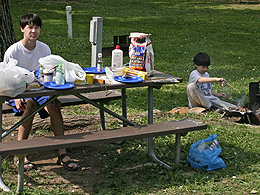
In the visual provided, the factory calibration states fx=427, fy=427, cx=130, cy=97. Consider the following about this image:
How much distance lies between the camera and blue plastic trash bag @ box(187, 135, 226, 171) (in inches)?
162

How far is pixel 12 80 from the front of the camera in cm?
343

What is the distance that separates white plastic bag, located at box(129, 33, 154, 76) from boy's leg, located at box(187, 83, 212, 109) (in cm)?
197

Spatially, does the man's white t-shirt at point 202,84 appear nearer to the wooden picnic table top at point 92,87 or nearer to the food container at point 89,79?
the wooden picnic table top at point 92,87

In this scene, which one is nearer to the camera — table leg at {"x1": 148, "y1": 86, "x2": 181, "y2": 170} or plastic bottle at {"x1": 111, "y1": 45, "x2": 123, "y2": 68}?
table leg at {"x1": 148, "y1": 86, "x2": 181, "y2": 170}

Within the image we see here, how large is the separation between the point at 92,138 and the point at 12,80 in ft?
2.67

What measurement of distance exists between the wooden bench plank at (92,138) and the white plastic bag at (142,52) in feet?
1.98

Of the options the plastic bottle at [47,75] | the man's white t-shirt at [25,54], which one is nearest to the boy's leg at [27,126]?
the plastic bottle at [47,75]

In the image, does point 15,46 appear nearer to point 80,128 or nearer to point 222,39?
point 80,128

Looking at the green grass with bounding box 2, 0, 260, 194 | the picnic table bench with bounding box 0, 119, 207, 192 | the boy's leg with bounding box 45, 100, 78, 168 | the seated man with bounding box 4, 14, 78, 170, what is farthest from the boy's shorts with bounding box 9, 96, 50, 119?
the green grass with bounding box 2, 0, 260, 194

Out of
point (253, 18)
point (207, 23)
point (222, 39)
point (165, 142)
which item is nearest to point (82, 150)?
point (165, 142)

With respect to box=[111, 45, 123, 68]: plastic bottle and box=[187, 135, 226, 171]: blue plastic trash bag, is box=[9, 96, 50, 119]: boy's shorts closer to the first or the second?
box=[111, 45, 123, 68]: plastic bottle

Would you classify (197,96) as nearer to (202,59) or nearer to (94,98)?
(202,59)

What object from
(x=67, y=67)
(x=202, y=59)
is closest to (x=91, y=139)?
(x=67, y=67)

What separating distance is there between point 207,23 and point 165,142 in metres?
12.8
